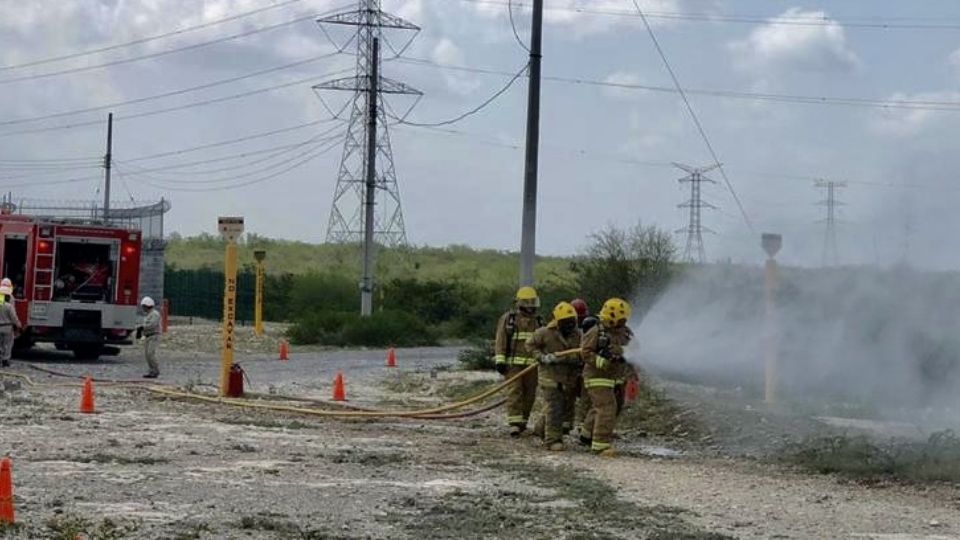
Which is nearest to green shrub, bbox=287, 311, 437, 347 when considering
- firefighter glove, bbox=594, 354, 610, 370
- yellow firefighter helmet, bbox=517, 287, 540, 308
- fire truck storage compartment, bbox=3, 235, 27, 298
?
fire truck storage compartment, bbox=3, 235, 27, 298

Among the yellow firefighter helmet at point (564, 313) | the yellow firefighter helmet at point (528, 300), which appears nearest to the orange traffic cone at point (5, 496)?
the yellow firefighter helmet at point (564, 313)

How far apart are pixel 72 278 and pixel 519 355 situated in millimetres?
15476

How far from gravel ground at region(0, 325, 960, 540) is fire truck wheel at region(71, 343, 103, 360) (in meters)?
10.9

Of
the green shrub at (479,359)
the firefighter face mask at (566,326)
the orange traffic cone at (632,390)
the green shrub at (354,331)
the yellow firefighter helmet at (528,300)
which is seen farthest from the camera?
the green shrub at (354,331)

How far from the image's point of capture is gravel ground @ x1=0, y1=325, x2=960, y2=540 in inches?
415

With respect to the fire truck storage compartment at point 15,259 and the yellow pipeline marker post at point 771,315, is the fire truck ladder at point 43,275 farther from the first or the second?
the yellow pipeline marker post at point 771,315

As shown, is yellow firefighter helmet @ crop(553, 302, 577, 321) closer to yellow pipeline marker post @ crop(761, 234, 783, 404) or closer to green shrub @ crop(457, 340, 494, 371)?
yellow pipeline marker post @ crop(761, 234, 783, 404)

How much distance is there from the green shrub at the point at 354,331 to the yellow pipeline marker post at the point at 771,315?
2493 centimetres

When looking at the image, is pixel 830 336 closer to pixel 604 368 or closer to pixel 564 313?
pixel 564 313

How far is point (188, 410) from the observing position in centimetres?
1931

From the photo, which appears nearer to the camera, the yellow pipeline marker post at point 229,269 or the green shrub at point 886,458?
the green shrub at point 886,458

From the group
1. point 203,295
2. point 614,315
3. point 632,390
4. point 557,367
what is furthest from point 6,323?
point 203,295

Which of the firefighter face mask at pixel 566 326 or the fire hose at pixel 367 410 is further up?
the firefighter face mask at pixel 566 326

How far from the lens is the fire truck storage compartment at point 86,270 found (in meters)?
29.7
